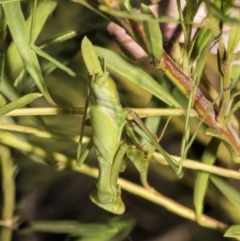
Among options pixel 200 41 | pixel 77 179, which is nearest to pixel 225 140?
pixel 200 41

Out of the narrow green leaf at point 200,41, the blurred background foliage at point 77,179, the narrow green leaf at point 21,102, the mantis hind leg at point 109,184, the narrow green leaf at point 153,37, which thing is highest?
the narrow green leaf at point 153,37

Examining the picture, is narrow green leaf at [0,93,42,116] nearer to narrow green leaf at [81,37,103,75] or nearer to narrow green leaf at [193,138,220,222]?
narrow green leaf at [81,37,103,75]

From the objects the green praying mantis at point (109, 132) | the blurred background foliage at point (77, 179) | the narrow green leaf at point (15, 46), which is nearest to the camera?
the green praying mantis at point (109, 132)

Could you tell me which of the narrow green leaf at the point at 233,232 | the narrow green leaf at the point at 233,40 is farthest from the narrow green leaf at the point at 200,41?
the narrow green leaf at the point at 233,232

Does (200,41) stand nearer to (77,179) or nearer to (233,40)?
(233,40)

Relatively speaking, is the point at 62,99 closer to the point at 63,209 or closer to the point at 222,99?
the point at 63,209

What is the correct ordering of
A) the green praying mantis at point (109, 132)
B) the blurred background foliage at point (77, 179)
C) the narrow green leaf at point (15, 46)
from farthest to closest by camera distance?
the blurred background foliage at point (77, 179) < the narrow green leaf at point (15, 46) < the green praying mantis at point (109, 132)

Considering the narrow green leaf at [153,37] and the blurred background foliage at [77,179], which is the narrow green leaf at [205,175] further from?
the narrow green leaf at [153,37]

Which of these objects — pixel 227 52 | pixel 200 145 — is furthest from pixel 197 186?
pixel 227 52
